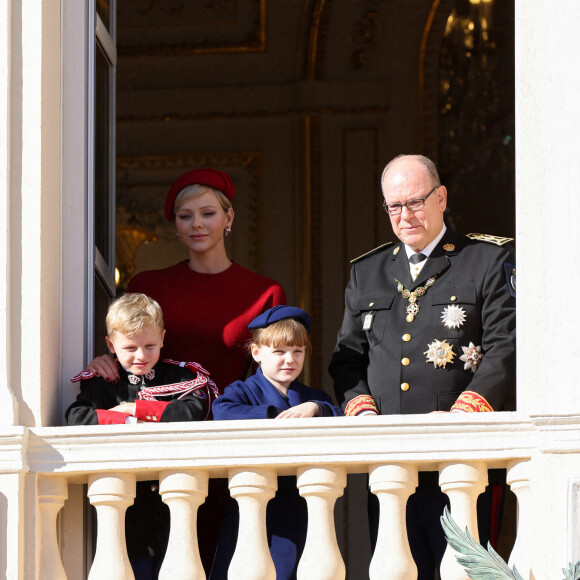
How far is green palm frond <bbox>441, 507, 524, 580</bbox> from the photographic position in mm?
4176

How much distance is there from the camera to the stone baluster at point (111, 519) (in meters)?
4.64

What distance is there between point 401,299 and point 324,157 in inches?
140

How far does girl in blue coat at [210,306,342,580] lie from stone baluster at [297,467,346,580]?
0.22m

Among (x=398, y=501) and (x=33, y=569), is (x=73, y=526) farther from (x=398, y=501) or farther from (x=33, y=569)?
(x=398, y=501)

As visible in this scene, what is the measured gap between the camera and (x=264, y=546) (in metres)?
4.63

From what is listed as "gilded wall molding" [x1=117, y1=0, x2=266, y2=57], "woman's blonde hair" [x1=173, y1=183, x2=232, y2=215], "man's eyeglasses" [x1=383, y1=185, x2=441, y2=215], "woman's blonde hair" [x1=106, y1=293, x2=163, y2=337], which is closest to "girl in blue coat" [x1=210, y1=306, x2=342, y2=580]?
"woman's blonde hair" [x1=106, y1=293, x2=163, y2=337]

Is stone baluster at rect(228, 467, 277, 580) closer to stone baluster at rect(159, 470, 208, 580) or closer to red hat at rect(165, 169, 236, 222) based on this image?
stone baluster at rect(159, 470, 208, 580)

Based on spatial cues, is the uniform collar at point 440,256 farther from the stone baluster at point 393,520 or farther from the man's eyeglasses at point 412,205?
the stone baluster at point 393,520

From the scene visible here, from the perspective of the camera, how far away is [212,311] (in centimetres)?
535

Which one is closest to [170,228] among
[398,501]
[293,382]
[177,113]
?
[177,113]

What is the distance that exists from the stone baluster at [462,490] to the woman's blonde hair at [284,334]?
65 centimetres
